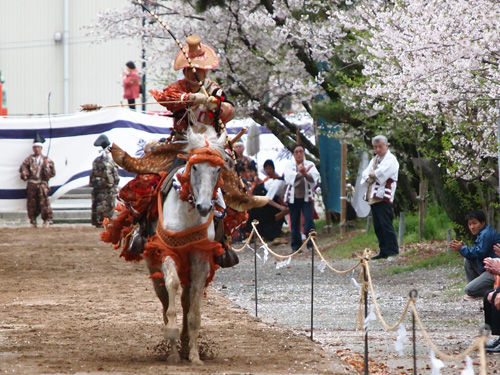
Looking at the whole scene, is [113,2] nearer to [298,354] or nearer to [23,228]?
[23,228]

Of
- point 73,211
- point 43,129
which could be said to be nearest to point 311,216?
point 43,129

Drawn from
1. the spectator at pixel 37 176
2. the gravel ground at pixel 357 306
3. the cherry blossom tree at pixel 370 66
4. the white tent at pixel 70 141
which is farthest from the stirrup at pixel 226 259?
the spectator at pixel 37 176

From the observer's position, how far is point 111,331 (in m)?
10.3

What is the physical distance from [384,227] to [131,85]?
1500 cm

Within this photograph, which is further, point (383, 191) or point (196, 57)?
point (383, 191)

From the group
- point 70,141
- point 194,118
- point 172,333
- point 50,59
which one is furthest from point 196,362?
point 50,59

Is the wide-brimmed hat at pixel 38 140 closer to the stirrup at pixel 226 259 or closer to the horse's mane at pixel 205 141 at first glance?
the stirrup at pixel 226 259

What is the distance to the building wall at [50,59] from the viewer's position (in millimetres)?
38438

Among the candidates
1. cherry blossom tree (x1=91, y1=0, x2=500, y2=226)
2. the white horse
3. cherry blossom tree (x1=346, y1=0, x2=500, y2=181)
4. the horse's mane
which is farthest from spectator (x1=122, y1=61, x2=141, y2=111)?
the horse's mane

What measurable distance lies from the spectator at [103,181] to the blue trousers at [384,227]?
32.2 ft

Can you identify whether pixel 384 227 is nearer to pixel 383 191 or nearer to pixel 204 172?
pixel 383 191

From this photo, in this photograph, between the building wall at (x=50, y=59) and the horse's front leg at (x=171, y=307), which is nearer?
the horse's front leg at (x=171, y=307)

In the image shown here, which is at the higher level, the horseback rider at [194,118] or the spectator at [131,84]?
the spectator at [131,84]

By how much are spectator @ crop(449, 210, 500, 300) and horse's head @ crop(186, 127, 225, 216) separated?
9.44ft
